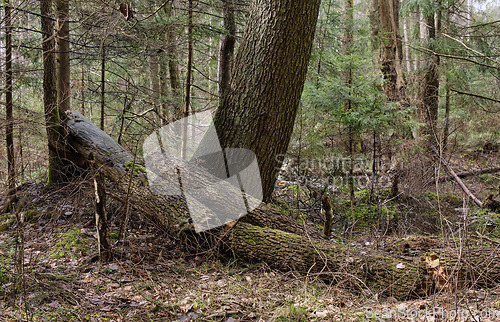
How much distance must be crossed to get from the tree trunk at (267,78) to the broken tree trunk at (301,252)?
820mm

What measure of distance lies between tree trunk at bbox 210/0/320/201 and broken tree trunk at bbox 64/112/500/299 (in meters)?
0.82

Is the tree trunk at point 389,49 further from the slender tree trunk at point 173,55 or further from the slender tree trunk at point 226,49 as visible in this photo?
the slender tree trunk at point 173,55

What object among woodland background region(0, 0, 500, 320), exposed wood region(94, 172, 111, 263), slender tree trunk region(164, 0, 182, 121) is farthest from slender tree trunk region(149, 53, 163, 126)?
exposed wood region(94, 172, 111, 263)

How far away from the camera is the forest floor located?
2520 mm

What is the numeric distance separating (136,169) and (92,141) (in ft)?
5.21

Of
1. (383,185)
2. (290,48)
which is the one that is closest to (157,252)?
(290,48)

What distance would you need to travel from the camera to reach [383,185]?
8.12m

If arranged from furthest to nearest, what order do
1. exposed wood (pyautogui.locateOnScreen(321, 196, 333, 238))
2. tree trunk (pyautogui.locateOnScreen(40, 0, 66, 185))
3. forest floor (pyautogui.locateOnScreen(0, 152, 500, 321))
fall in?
tree trunk (pyautogui.locateOnScreen(40, 0, 66, 185)), exposed wood (pyautogui.locateOnScreen(321, 196, 333, 238)), forest floor (pyautogui.locateOnScreen(0, 152, 500, 321))

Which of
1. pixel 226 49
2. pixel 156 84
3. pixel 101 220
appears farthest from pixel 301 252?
pixel 156 84

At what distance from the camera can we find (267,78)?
15.1 feet

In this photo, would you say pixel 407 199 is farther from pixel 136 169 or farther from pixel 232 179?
pixel 136 169

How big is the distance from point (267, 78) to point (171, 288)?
296 centimetres

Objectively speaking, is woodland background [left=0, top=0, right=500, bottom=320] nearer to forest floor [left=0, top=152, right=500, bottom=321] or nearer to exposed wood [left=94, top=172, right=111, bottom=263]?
forest floor [left=0, top=152, right=500, bottom=321]

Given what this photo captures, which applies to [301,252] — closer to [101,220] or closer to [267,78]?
[101,220]
